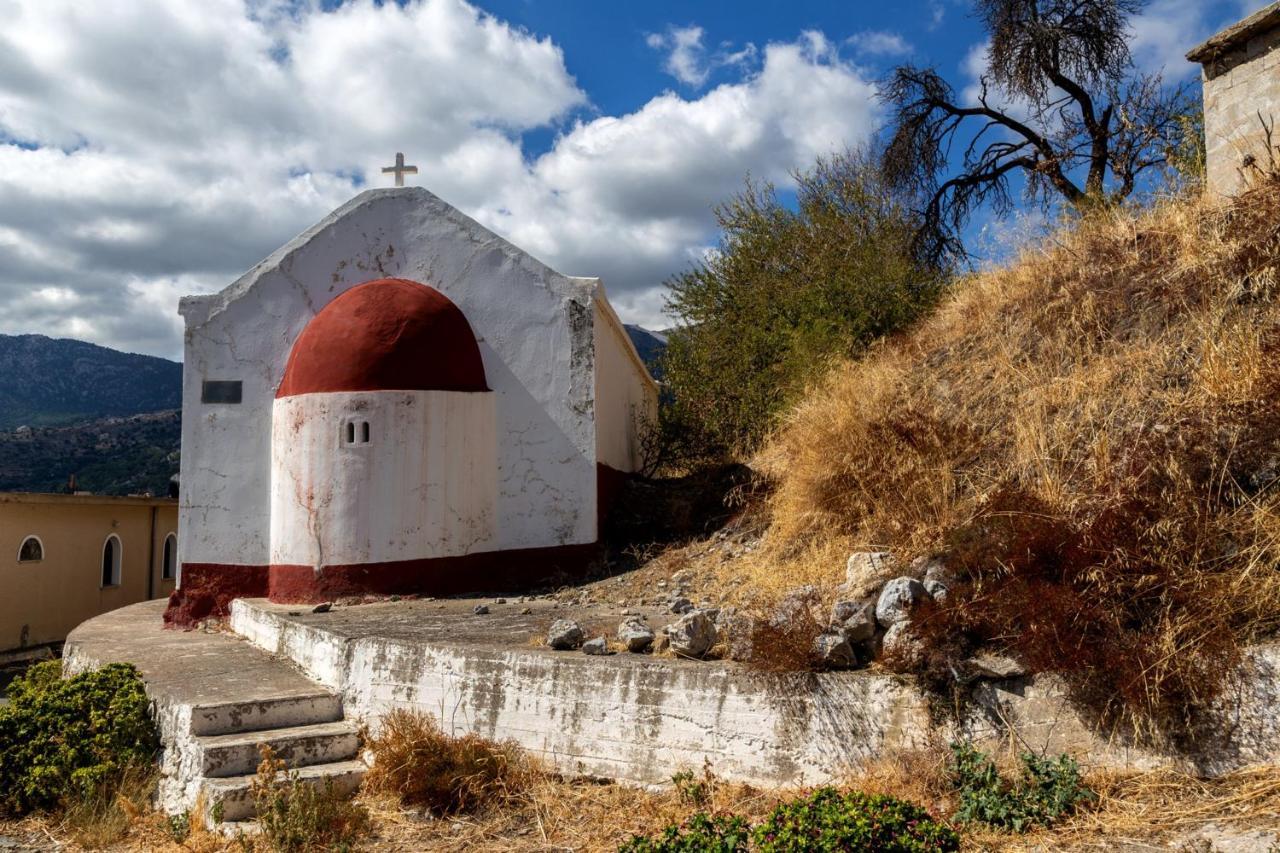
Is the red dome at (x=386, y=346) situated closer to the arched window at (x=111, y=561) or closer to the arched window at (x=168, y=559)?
the arched window at (x=111, y=561)

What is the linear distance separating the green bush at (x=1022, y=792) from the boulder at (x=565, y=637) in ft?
8.84

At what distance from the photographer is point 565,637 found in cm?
626

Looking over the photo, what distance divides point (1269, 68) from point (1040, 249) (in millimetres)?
2359

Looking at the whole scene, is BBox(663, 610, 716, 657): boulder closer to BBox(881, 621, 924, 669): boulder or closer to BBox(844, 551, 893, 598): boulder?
BBox(844, 551, 893, 598): boulder

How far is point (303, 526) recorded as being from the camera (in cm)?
938

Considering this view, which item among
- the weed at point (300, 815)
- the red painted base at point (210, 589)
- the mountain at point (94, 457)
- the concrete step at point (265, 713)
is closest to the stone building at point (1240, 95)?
the weed at point (300, 815)

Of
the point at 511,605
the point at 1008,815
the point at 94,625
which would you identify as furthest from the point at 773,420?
the point at 94,625

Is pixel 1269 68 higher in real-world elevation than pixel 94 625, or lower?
higher

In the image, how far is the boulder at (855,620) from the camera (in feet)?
17.0

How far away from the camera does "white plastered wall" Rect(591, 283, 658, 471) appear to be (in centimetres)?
1060

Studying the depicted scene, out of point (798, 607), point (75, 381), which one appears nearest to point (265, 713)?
point (798, 607)

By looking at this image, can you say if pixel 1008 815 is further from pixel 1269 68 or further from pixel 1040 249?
pixel 1269 68

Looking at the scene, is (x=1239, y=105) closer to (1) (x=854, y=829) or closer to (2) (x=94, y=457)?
(1) (x=854, y=829)

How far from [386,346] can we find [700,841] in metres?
6.82
